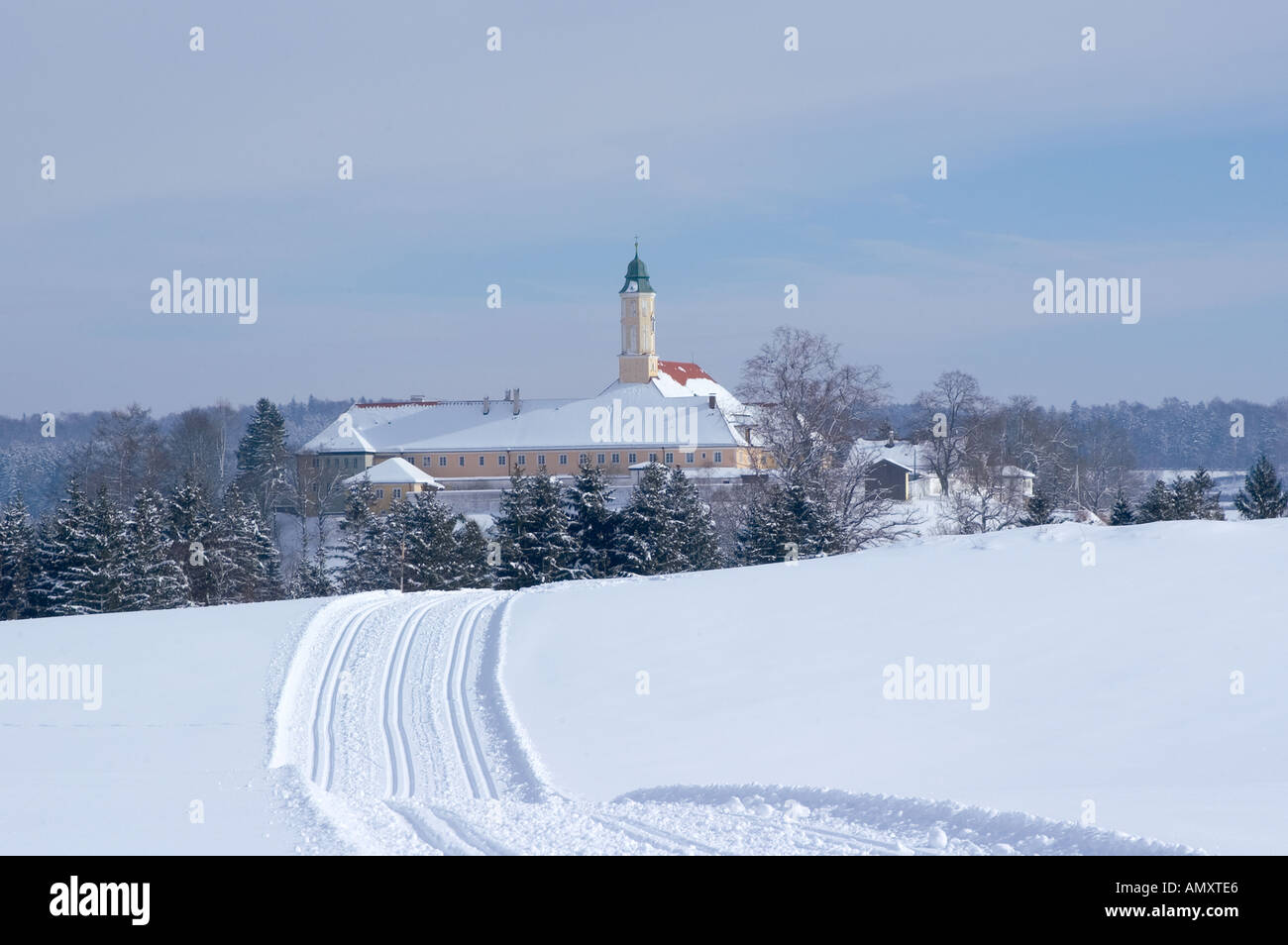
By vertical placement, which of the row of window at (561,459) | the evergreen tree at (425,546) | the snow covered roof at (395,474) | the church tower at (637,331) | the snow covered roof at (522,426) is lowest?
the evergreen tree at (425,546)

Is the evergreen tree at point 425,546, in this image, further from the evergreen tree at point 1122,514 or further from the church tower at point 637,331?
the church tower at point 637,331

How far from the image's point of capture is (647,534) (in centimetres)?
3469

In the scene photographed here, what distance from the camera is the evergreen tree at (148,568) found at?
3306 centimetres

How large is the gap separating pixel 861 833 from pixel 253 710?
9.84 metres

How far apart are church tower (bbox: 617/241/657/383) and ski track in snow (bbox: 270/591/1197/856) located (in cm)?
6176

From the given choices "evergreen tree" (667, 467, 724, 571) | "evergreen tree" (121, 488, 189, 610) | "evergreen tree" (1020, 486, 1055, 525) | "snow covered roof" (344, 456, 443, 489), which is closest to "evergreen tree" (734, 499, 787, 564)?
"evergreen tree" (667, 467, 724, 571)

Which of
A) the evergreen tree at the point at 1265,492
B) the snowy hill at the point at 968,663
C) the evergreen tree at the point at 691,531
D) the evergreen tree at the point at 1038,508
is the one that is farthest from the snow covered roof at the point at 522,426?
the snowy hill at the point at 968,663

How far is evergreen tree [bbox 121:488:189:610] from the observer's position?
33.1m

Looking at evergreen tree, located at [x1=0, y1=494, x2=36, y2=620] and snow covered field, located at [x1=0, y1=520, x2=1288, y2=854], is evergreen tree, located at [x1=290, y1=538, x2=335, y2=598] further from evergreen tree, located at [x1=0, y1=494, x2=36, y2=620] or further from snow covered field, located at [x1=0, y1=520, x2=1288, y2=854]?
snow covered field, located at [x1=0, y1=520, x2=1288, y2=854]

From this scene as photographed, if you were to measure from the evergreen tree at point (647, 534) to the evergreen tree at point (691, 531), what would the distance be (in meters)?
0.29
